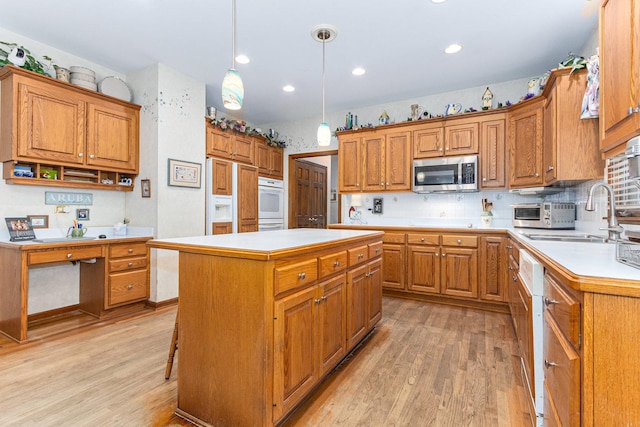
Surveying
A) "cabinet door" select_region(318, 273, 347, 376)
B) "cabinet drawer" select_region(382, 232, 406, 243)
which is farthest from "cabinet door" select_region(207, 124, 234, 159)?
"cabinet door" select_region(318, 273, 347, 376)

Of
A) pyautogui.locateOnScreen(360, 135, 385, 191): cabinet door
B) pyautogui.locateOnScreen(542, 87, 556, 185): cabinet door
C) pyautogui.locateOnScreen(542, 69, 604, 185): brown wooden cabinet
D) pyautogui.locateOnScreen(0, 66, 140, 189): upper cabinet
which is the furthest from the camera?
pyautogui.locateOnScreen(360, 135, 385, 191): cabinet door

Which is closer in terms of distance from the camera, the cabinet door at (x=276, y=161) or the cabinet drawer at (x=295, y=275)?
the cabinet drawer at (x=295, y=275)

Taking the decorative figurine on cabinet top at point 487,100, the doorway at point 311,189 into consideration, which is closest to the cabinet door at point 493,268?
the decorative figurine on cabinet top at point 487,100

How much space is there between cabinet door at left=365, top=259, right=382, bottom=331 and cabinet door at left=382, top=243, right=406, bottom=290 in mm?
1132

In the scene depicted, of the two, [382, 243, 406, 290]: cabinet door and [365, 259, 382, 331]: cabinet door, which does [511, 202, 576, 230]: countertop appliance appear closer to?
[382, 243, 406, 290]: cabinet door

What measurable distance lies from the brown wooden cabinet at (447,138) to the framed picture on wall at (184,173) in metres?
2.83

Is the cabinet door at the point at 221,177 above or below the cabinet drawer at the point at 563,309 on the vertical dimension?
above

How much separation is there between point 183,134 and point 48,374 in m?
2.67

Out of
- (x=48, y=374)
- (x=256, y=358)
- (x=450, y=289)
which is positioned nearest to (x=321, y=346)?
(x=256, y=358)

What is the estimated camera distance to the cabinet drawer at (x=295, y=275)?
150 cm

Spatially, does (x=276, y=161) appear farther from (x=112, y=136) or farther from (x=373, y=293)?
(x=373, y=293)

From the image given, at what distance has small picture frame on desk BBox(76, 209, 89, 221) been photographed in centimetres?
338

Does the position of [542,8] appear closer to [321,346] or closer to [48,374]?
[321,346]

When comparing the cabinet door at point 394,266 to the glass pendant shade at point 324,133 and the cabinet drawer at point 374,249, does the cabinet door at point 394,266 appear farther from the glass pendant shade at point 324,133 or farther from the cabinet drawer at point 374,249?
the glass pendant shade at point 324,133
